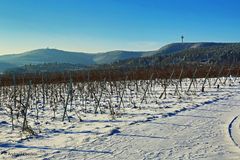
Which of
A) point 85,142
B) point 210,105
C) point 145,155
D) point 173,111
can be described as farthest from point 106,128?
point 210,105

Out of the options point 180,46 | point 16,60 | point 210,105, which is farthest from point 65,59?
point 210,105

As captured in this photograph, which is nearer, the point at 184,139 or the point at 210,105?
the point at 184,139

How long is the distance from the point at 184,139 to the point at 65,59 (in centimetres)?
14005

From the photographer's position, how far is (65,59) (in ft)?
478

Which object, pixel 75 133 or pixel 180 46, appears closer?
pixel 75 133

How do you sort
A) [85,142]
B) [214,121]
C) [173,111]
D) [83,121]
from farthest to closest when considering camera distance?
[173,111] < [83,121] < [214,121] < [85,142]

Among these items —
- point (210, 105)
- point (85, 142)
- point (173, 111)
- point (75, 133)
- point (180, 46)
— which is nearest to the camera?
point (85, 142)

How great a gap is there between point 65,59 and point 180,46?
1774 inches

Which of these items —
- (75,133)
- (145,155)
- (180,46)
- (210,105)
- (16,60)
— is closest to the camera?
(145,155)

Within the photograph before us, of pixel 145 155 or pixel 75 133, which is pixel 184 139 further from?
pixel 75 133

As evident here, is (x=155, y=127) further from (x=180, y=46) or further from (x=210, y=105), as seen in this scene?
(x=180, y=46)

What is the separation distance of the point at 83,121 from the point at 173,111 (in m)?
3.17

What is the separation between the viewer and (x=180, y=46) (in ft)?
470

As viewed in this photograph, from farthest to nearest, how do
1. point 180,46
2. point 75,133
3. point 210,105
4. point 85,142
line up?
point 180,46
point 210,105
point 75,133
point 85,142
